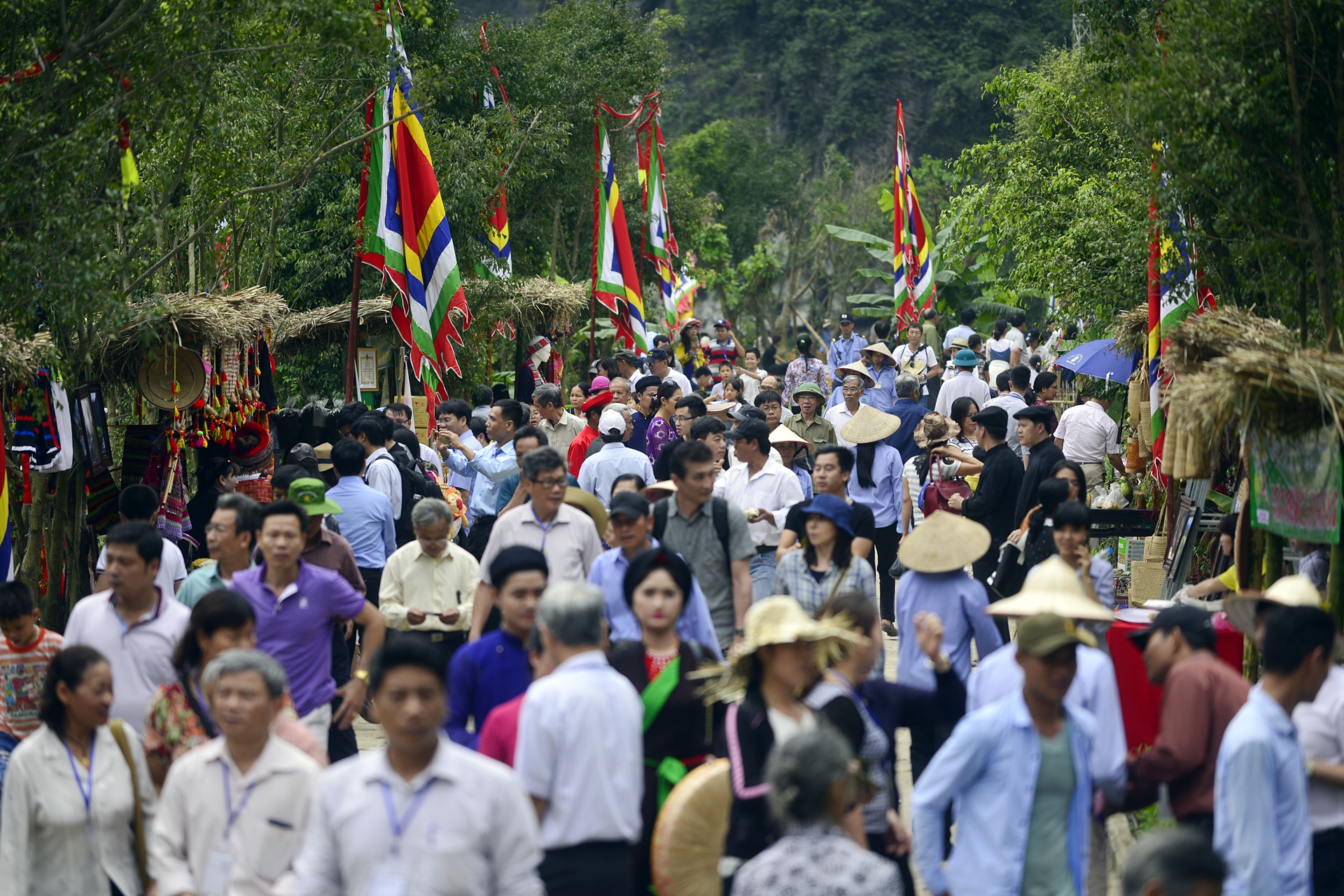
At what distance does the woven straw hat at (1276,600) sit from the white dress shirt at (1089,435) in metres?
7.42

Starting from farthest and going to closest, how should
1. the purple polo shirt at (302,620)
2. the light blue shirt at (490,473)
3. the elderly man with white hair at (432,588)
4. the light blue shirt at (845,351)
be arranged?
the light blue shirt at (845,351) → the light blue shirt at (490,473) → the elderly man with white hair at (432,588) → the purple polo shirt at (302,620)

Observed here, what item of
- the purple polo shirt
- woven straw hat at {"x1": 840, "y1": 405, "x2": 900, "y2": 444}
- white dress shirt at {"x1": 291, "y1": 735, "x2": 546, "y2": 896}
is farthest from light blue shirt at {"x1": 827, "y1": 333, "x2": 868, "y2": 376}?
white dress shirt at {"x1": 291, "y1": 735, "x2": 546, "y2": 896}

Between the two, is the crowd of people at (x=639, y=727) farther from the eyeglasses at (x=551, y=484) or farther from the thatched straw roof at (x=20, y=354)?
the thatched straw roof at (x=20, y=354)

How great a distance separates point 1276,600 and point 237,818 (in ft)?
11.5

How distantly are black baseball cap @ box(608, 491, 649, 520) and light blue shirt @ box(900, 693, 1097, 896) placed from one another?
253 cm

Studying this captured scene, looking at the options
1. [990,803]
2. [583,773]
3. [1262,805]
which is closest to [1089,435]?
[1262,805]

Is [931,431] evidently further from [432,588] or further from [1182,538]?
[432,588]

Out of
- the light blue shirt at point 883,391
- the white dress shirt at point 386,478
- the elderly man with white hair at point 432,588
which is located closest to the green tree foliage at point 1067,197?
the light blue shirt at point 883,391

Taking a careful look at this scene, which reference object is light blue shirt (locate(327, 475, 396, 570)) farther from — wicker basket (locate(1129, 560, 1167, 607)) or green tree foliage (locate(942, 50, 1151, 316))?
green tree foliage (locate(942, 50, 1151, 316))

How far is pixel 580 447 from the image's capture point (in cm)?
1126

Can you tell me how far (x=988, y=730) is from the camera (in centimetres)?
437

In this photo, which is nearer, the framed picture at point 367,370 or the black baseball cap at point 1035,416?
the black baseball cap at point 1035,416

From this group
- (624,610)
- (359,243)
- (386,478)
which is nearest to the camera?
(624,610)

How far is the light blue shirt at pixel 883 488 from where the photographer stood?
10805 millimetres
